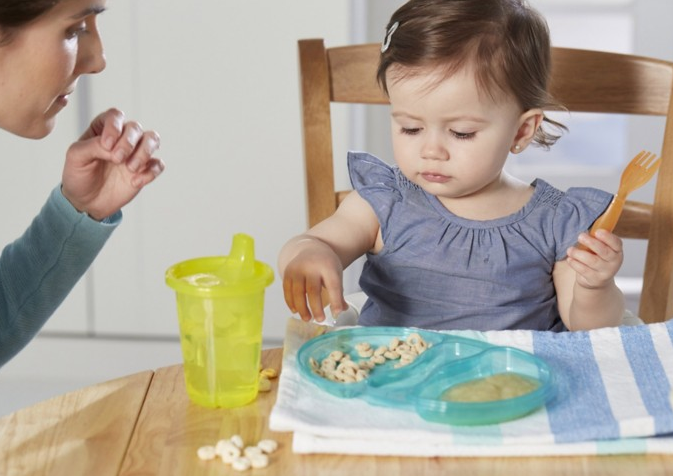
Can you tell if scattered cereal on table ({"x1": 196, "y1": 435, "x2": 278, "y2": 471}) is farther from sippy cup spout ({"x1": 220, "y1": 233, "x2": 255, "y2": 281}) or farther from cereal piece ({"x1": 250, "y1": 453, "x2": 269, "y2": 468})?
sippy cup spout ({"x1": 220, "y1": 233, "x2": 255, "y2": 281})

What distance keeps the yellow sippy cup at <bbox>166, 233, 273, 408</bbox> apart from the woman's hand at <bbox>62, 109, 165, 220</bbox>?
0.83ft

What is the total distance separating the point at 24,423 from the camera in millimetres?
800

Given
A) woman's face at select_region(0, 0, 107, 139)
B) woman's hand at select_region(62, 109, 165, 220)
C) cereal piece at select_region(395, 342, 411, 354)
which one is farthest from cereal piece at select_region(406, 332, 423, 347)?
woman's face at select_region(0, 0, 107, 139)

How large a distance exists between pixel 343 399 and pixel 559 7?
1.96 metres

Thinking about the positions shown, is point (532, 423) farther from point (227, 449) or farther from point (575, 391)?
point (227, 449)

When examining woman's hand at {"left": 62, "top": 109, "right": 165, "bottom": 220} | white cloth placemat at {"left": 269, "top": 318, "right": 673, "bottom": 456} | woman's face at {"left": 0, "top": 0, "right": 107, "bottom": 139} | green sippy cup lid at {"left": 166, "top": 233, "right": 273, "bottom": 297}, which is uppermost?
woman's face at {"left": 0, "top": 0, "right": 107, "bottom": 139}

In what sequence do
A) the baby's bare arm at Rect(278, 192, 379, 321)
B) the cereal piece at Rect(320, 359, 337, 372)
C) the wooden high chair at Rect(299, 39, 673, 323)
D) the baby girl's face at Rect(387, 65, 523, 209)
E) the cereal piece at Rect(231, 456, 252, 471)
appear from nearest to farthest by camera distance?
1. the cereal piece at Rect(231, 456, 252, 471)
2. the cereal piece at Rect(320, 359, 337, 372)
3. the baby's bare arm at Rect(278, 192, 379, 321)
4. the baby girl's face at Rect(387, 65, 523, 209)
5. the wooden high chair at Rect(299, 39, 673, 323)

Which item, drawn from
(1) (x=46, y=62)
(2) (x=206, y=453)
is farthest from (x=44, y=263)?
(2) (x=206, y=453)

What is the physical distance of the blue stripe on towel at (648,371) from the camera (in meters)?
0.76

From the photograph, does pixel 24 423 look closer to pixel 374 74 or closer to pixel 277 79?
pixel 374 74

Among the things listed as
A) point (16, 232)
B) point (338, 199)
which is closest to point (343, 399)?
point (338, 199)

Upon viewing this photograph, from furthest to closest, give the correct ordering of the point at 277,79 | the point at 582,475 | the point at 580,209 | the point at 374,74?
1. the point at 277,79
2. the point at 374,74
3. the point at 580,209
4. the point at 582,475

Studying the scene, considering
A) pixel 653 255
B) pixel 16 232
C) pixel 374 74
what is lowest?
pixel 16 232

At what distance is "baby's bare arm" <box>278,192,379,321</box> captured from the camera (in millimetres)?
927
